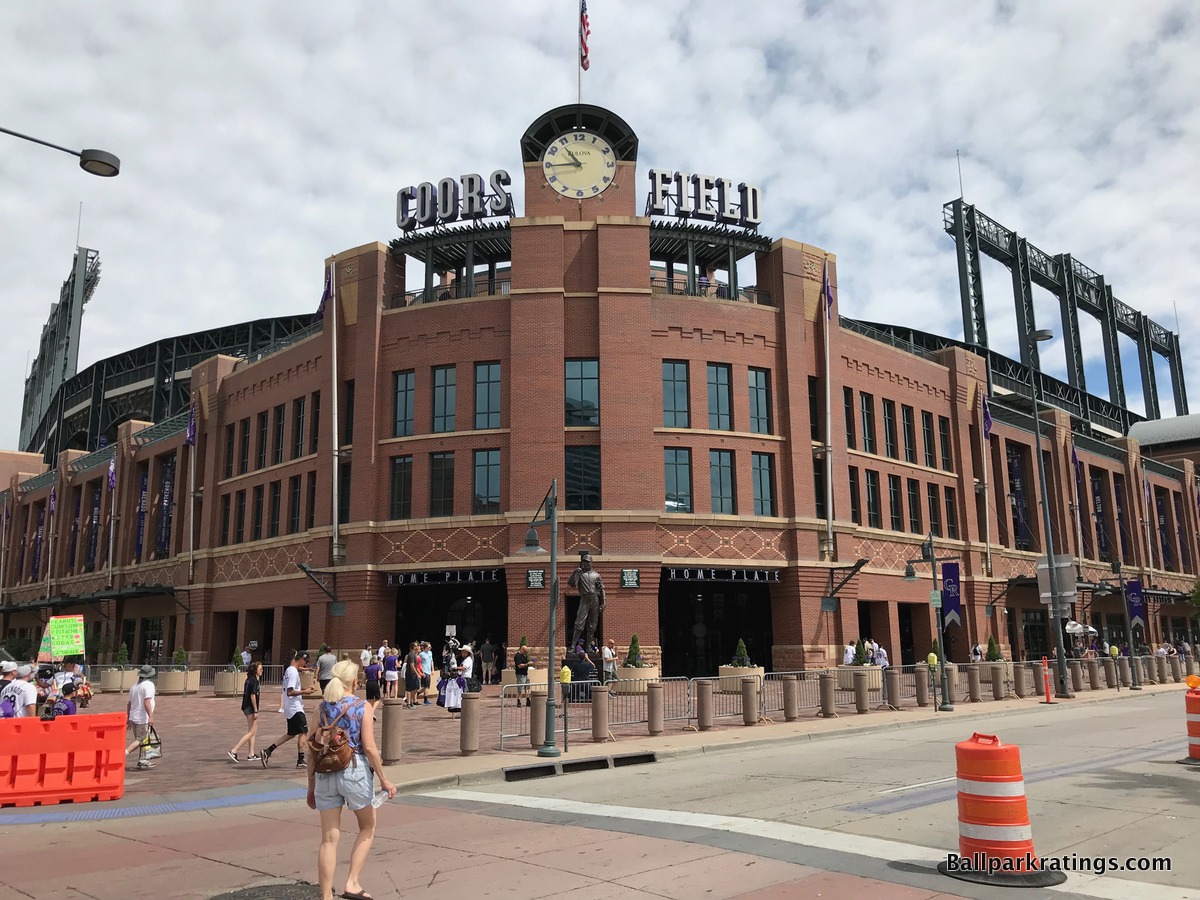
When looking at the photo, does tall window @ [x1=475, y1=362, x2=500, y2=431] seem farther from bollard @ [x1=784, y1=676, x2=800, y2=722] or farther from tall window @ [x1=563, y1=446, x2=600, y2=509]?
bollard @ [x1=784, y1=676, x2=800, y2=722]

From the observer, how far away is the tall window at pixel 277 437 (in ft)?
145

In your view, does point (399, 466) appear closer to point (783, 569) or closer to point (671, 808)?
point (783, 569)

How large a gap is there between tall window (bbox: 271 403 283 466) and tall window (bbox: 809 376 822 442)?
24276mm

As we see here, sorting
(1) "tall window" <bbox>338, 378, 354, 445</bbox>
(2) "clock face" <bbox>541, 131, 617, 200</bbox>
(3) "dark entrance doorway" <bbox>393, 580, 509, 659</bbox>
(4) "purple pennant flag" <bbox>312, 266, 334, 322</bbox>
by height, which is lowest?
(3) "dark entrance doorway" <bbox>393, 580, 509, 659</bbox>

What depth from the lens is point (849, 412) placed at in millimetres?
42438

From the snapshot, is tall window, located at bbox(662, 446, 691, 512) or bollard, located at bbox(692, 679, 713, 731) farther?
tall window, located at bbox(662, 446, 691, 512)

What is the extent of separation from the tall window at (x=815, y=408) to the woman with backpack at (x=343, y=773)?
113 ft

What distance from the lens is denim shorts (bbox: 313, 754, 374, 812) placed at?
725cm

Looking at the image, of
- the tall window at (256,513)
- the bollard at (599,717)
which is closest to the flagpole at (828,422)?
the bollard at (599,717)

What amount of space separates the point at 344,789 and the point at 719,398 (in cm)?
3227

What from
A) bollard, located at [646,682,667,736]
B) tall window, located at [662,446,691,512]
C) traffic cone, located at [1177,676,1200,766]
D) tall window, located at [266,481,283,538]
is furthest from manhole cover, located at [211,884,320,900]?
tall window, located at [266,481,283,538]

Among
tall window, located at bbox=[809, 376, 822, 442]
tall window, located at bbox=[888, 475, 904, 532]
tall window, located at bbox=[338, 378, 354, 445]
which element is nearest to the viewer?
tall window, located at bbox=[338, 378, 354, 445]

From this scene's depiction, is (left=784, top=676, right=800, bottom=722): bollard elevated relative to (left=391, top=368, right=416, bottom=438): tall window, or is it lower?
lower

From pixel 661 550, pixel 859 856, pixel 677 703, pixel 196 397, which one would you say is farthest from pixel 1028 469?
pixel 859 856
